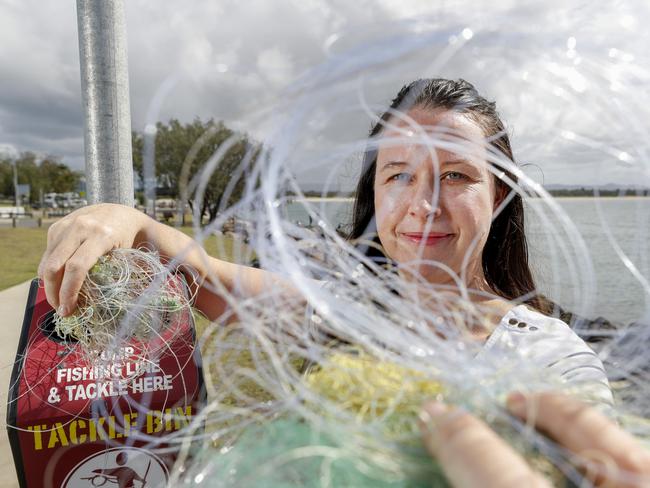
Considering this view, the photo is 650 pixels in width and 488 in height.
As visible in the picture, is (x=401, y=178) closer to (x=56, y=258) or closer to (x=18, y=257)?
(x=56, y=258)

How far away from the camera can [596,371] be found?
Answer: 1197 millimetres

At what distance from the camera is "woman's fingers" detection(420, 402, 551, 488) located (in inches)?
24.0

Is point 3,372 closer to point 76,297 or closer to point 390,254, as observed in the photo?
point 76,297

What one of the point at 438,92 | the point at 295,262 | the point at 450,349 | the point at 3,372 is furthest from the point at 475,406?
the point at 3,372

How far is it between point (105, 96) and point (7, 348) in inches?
159

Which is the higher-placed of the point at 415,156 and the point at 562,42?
the point at 562,42

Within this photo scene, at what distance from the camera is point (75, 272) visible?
1393 millimetres

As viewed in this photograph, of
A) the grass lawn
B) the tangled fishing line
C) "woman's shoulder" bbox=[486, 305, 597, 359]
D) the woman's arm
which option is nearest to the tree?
the woman's arm

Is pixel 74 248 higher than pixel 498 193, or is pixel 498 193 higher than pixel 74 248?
pixel 498 193

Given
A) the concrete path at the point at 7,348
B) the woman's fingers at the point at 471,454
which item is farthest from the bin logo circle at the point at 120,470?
the woman's fingers at the point at 471,454

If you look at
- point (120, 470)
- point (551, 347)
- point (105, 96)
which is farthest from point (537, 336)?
point (105, 96)

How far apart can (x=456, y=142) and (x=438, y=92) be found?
290 millimetres

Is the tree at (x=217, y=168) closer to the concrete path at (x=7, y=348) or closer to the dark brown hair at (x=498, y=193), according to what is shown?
the dark brown hair at (x=498, y=193)

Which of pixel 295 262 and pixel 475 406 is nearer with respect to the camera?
pixel 475 406
